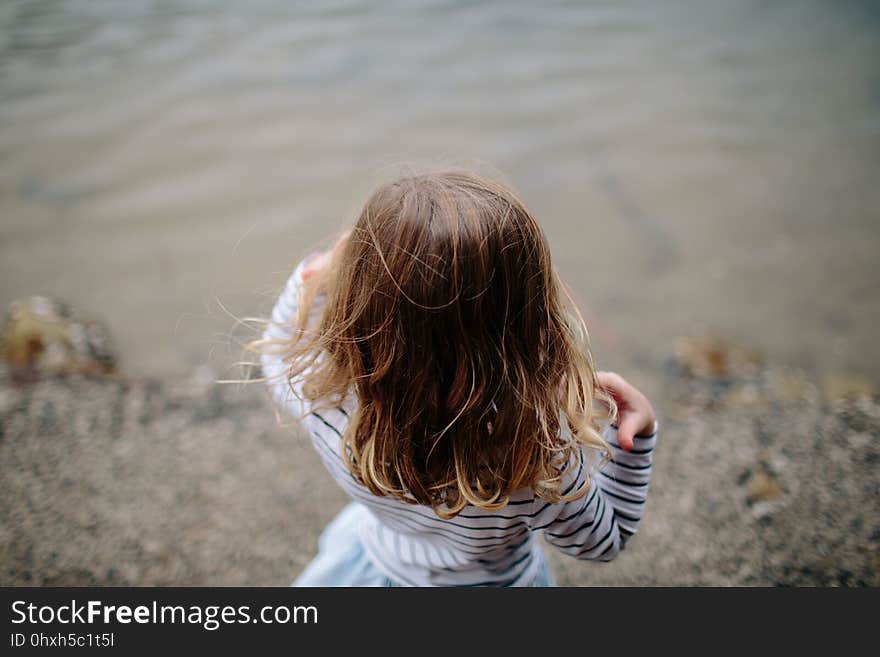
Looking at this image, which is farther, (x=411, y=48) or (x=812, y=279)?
(x=411, y=48)

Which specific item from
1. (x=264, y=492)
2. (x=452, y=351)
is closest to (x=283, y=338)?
(x=452, y=351)

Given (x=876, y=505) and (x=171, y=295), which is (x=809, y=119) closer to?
(x=876, y=505)

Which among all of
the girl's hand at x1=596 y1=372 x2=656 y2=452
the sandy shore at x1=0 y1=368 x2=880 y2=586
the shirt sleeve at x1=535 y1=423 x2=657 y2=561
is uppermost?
the girl's hand at x1=596 y1=372 x2=656 y2=452

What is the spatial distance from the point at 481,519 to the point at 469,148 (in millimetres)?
3190

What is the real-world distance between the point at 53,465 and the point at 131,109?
267 centimetres

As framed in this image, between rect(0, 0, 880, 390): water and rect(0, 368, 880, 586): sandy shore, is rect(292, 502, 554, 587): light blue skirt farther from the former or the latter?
rect(0, 0, 880, 390): water

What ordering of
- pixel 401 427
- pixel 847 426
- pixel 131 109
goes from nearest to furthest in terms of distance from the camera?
pixel 401 427 < pixel 847 426 < pixel 131 109

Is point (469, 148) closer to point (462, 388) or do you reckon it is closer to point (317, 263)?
point (317, 263)

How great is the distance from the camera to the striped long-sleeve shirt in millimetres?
958

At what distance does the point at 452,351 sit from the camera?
0.89 metres

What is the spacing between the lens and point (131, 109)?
393 centimetres

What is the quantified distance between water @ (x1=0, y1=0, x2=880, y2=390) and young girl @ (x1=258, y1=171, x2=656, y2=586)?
1.69 m

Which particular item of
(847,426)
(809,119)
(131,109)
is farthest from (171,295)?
(809,119)

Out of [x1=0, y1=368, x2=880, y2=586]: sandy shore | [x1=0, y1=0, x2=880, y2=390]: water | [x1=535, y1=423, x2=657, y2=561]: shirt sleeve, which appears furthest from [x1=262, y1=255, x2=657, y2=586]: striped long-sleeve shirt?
[x1=0, y1=0, x2=880, y2=390]: water
